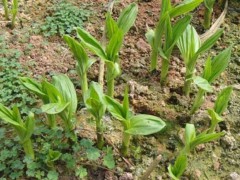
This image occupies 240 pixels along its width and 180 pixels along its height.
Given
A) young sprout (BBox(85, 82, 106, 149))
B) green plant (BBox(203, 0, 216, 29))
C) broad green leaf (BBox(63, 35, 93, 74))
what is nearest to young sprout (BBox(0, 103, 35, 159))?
young sprout (BBox(85, 82, 106, 149))

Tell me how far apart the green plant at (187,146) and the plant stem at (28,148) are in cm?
56

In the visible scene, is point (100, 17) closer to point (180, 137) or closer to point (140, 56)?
point (140, 56)

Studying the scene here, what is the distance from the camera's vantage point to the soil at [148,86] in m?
1.87

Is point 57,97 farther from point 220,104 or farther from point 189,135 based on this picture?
point 220,104

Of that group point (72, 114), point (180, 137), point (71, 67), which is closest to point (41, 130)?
point (72, 114)

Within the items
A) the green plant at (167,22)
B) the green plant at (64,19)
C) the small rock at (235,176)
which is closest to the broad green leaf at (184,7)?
the green plant at (167,22)

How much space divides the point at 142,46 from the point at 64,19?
446 mm

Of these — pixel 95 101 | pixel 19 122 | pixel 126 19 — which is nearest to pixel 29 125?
pixel 19 122

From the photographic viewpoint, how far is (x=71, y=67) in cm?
219

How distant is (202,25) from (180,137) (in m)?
0.77

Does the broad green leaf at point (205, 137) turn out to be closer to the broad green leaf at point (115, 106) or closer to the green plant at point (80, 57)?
the broad green leaf at point (115, 106)

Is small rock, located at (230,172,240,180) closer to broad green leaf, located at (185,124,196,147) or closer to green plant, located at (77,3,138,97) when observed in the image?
broad green leaf, located at (185,124,196,147)

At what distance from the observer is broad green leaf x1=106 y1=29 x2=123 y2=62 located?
176 centimetres

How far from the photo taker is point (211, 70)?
1897mm
